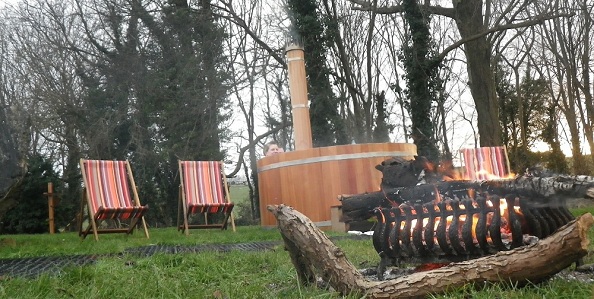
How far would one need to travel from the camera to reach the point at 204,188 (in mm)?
8016

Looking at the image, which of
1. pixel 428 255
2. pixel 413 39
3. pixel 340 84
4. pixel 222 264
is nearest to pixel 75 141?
pixel 340 84

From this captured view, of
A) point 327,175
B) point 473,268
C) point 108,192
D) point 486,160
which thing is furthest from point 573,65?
point 473,268

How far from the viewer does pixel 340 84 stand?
15.7m

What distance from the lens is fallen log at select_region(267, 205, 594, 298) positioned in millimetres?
2027

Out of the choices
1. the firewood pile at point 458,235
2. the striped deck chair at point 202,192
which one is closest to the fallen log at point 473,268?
the firewood pile at point 458,235

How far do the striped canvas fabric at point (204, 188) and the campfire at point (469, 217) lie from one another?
193 inches

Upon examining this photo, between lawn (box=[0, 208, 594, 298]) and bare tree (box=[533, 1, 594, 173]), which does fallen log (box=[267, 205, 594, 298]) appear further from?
bare tree (box=[533, 1, 594, 173])

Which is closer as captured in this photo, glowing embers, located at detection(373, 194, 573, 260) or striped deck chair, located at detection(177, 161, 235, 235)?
glowing embers, located at detection(373, 194, 573, 260)

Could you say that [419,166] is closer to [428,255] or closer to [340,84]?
[428,255]

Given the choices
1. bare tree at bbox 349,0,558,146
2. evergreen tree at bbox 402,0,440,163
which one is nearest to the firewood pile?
bare tree at bbox 349,0,558,146

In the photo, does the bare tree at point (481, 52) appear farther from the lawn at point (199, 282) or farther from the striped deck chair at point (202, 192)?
the lawn at point (199, 282)

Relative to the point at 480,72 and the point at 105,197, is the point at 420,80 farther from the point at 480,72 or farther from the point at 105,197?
the point at 105,197

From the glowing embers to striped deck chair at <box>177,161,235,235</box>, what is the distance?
4.94 metres

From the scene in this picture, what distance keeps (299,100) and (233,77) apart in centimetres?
597
